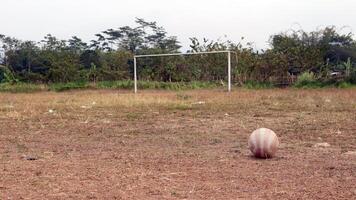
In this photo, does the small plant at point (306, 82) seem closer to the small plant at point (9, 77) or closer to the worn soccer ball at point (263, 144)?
the small plant at point (9, 77)

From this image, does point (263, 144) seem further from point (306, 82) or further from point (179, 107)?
point (306, 82)

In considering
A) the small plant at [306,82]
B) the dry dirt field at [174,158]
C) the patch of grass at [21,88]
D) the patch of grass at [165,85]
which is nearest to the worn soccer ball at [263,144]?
the dry dirt field at [174,158]

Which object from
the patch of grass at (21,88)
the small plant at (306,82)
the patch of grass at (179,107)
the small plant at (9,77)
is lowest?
the patch of grass at (179,107)

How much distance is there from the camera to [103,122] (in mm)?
11211

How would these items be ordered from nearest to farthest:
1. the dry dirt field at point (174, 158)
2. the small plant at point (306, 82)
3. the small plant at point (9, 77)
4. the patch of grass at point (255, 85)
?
the dry dirt field at point (174, 158) → the small plant at point (306, 82) → the patch of grass at point (255, 85) → the small plant at point (9, 77)

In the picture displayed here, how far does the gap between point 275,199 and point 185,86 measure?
85.0 ft

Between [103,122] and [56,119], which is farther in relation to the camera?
[56,119]

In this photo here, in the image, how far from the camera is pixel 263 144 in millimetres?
6371

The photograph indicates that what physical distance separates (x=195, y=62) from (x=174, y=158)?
27.5m

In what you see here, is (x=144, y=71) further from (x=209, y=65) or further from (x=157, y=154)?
(x=157, y=154)

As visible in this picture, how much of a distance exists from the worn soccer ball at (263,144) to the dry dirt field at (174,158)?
131mm

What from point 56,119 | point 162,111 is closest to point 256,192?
point 56,119

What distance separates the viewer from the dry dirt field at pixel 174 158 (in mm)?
4805

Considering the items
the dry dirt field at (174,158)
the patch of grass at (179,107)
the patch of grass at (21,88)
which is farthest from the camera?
the patch of grass at (21,88)
